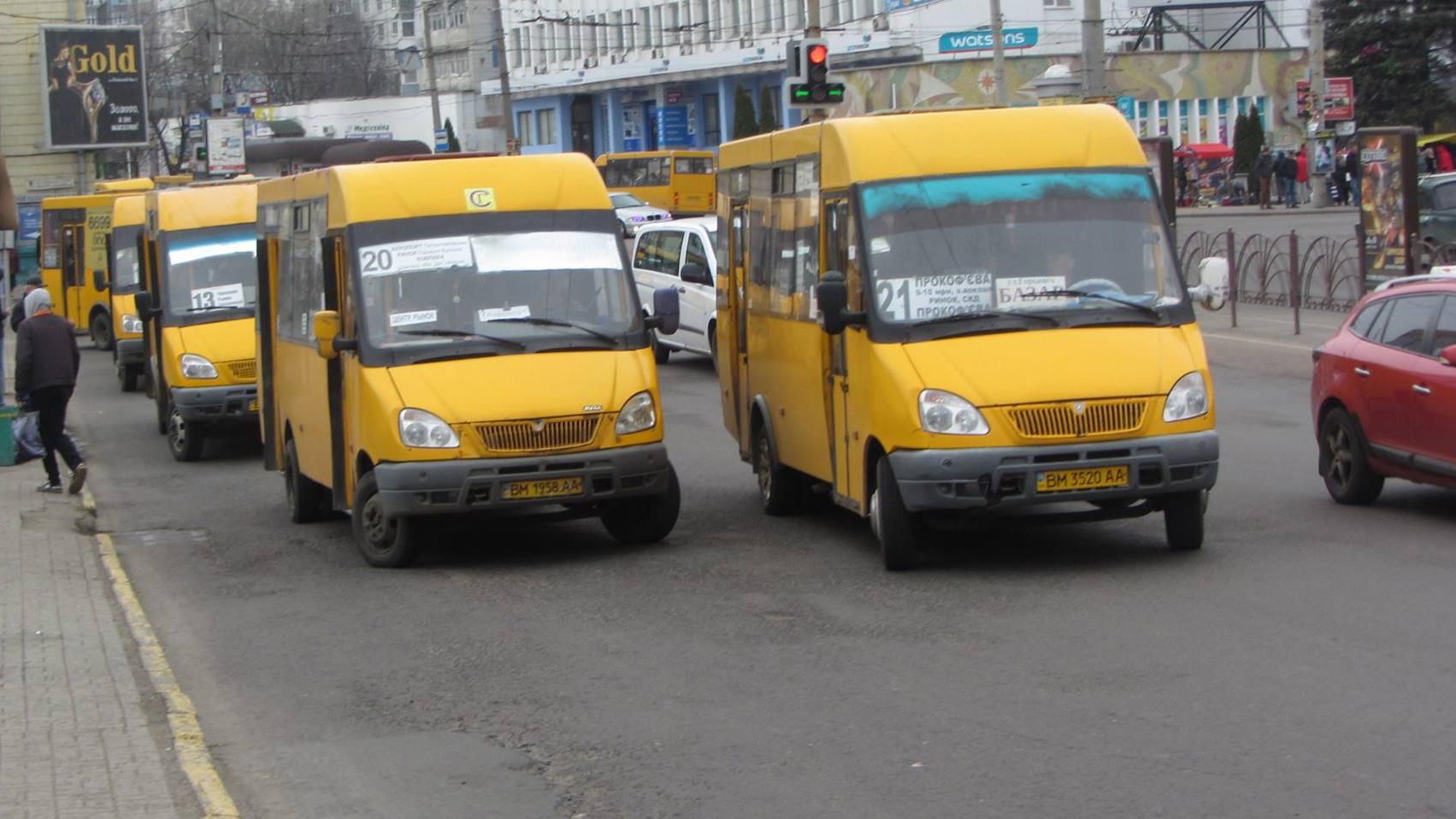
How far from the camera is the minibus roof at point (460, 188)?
12047 mm

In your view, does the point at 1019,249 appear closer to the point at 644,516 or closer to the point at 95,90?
the point at 644,516

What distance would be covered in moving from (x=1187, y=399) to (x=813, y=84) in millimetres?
16801

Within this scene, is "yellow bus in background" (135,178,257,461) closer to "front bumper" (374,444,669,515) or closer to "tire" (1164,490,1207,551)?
"front bumper" (374,444,669,515)

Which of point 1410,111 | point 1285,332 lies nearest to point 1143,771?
point 1285,332

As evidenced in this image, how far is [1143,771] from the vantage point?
6594 mm

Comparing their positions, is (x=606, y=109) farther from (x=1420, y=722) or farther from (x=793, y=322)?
(x=1420, y=722)

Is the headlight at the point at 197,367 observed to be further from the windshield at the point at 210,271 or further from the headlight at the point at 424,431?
the headlight at the point at 424,431

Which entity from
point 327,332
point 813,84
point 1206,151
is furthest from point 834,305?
point 1206,151

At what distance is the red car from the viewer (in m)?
11.9

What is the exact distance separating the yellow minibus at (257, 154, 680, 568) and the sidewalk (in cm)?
176

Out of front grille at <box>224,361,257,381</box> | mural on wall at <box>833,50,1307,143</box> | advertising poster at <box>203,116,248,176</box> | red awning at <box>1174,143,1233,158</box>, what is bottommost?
front grille at <box>224,361,257,381</box>

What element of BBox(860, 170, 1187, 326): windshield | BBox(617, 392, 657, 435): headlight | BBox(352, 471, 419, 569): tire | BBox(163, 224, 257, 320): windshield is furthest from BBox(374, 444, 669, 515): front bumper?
BBox(163, 224, 257, 320): windshield

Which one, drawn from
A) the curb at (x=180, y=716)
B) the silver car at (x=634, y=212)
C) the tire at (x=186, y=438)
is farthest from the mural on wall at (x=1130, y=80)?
the curb at (x=180, y=716)

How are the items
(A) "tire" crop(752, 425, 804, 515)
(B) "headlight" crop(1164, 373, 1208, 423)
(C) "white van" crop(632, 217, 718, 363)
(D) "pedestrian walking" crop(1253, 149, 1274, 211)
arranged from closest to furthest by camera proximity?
(B) "headlight" crop(1164, 373, 1208, 423)
(A) "tire" crop(752, 425, 804, 515)
(C) "white van" crop(632, 217, 718, 363)
(D) "pedestrian walking" crop(1253, 149, 1274, 211)
